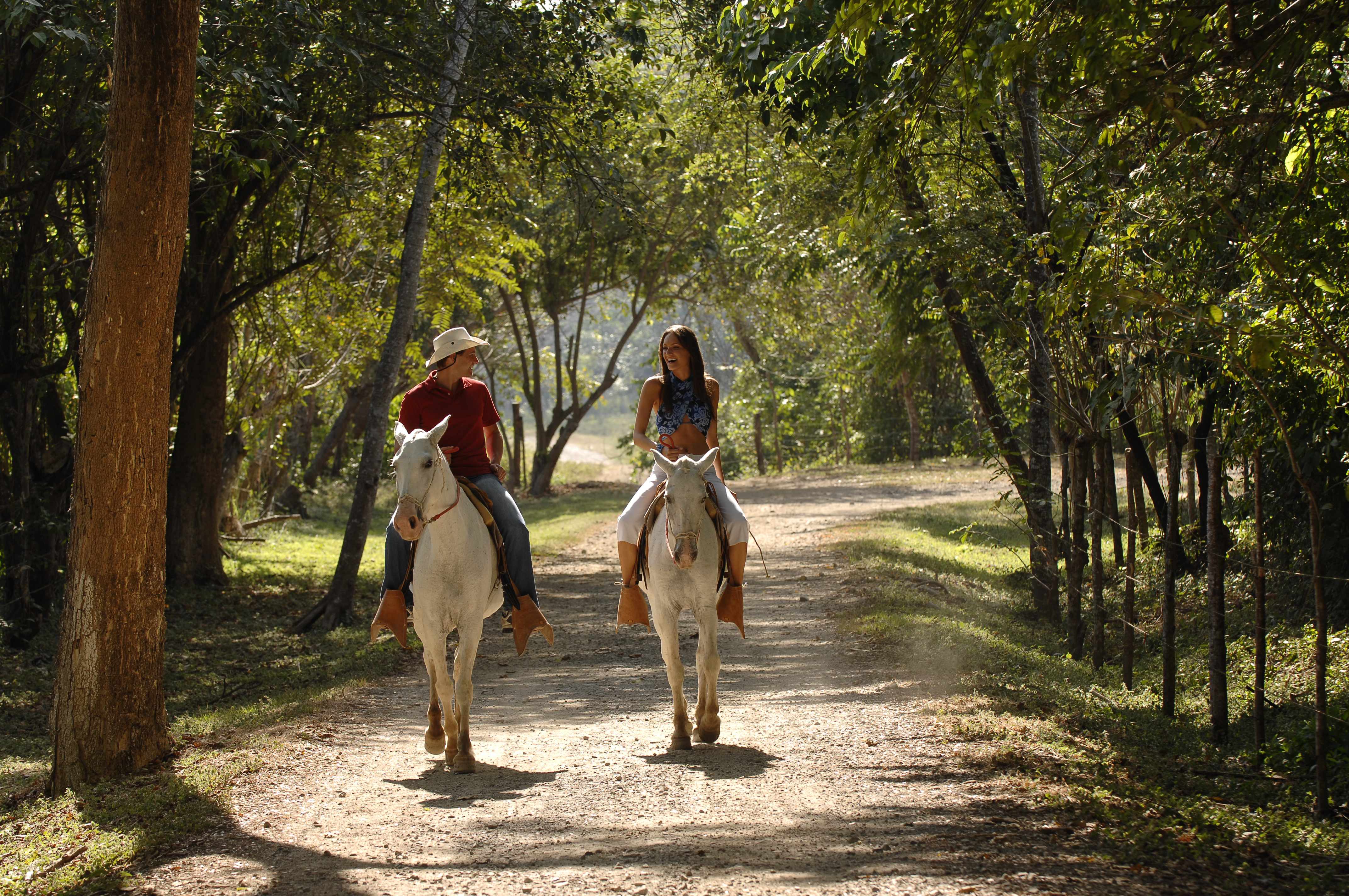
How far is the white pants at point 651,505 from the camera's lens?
22.6 feet

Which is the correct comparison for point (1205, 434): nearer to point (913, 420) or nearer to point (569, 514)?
point (569, 514)

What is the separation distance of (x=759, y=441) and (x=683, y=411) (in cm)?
3331

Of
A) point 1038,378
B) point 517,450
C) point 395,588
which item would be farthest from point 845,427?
point 395,588

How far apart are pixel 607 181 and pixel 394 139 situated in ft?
13.8

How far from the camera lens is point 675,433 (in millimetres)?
7230

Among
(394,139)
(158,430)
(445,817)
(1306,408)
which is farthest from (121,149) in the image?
(394,139)

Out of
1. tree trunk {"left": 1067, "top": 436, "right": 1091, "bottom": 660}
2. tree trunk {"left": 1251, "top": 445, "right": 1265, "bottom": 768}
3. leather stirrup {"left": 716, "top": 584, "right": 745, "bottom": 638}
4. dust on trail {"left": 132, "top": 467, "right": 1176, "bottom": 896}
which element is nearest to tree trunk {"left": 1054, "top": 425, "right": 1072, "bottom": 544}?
tree trunk {"left": 1067, "top": 436, "right": 1091, "bottom": 660}

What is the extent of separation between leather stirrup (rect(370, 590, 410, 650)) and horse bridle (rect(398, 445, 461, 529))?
0.73 m

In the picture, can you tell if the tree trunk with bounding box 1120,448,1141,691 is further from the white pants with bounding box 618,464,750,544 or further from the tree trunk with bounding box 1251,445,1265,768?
the white pants with bounding box 618,464,750,544

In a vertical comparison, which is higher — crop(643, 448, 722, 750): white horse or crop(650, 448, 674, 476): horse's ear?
crop(650, 448, 674, 476): horse's ear

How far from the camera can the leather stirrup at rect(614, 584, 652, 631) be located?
720cm

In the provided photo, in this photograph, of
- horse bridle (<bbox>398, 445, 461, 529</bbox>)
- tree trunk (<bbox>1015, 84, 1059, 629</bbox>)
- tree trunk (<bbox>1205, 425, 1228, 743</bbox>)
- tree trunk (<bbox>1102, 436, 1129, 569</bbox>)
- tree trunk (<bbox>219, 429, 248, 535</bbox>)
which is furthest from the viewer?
tree trunk (<bbox>219, 429, 248, 535</bbox>)

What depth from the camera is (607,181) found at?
43.7ft

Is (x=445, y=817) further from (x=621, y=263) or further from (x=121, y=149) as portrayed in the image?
(x=621, y=263)
